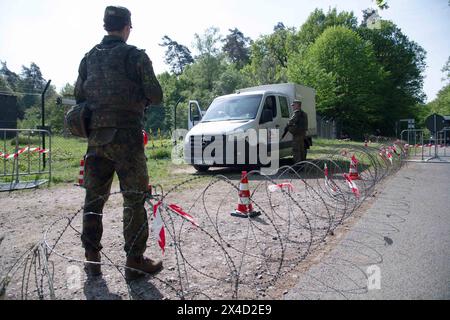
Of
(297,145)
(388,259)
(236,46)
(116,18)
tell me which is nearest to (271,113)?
(297,145)

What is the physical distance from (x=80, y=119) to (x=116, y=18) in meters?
0.99

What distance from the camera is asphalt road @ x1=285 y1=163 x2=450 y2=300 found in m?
3.14

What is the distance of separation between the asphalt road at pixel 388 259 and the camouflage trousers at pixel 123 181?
148cm

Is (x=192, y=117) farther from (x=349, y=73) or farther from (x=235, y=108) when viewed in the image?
(x=349, y=73)

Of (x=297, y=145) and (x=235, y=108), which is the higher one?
(x=235, y=108)

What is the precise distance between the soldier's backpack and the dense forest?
23.4 metres

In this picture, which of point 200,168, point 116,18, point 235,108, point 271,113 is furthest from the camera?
point 200,168

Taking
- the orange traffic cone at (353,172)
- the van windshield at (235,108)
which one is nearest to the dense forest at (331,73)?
the van windshield at (235,108)

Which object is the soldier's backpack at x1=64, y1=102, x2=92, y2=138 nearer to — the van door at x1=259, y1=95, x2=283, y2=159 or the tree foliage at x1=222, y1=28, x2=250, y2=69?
the van door at x1=259, y1=95, x2=283, y2=159

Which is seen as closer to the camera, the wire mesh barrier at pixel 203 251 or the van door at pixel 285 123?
the wire mesh barrier at pixel 203 251

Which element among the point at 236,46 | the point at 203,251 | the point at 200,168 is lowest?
the point at 203,251

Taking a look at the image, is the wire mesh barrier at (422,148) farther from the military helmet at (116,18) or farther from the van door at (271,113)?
the military helmet at (116,18)

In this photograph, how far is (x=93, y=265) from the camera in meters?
3.59

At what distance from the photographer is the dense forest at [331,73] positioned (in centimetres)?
3531
